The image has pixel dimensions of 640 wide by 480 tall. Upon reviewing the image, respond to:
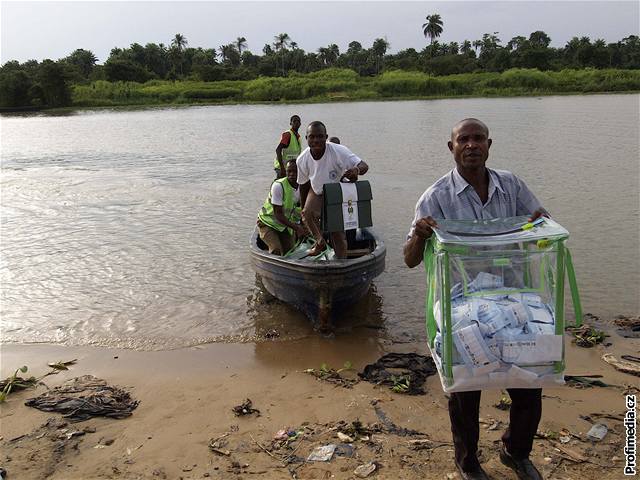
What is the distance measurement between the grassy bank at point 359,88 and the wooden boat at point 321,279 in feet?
157

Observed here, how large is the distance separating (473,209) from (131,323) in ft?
17.9

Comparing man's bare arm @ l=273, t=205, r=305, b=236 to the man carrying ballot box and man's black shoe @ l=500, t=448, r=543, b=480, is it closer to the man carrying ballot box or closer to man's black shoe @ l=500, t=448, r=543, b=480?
the man carrying ballot box

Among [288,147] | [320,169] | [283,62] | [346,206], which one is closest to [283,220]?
[320,169]

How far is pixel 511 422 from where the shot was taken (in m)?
3.16

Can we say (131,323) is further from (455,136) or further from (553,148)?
(553,148)

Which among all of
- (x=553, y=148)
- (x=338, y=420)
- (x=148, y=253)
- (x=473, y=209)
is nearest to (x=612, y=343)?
(x=338, y=420)

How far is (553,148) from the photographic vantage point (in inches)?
758

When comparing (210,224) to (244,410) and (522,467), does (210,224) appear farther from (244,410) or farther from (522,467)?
(522,467)

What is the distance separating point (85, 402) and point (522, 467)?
11.5ft

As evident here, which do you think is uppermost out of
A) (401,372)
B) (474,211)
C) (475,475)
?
(474,211)

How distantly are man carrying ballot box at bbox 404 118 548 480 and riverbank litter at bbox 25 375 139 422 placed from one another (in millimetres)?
2912

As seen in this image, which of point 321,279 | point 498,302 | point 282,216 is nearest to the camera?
point 498,302

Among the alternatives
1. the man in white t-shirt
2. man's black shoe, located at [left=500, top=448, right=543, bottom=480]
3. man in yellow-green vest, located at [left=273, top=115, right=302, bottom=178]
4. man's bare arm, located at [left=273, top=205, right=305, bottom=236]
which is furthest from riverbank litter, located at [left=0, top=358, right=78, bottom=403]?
man in yellow-green vest, located at [left=273, top=115, right=302, bottom=178]

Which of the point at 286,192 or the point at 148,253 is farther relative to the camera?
the point at 148,253
